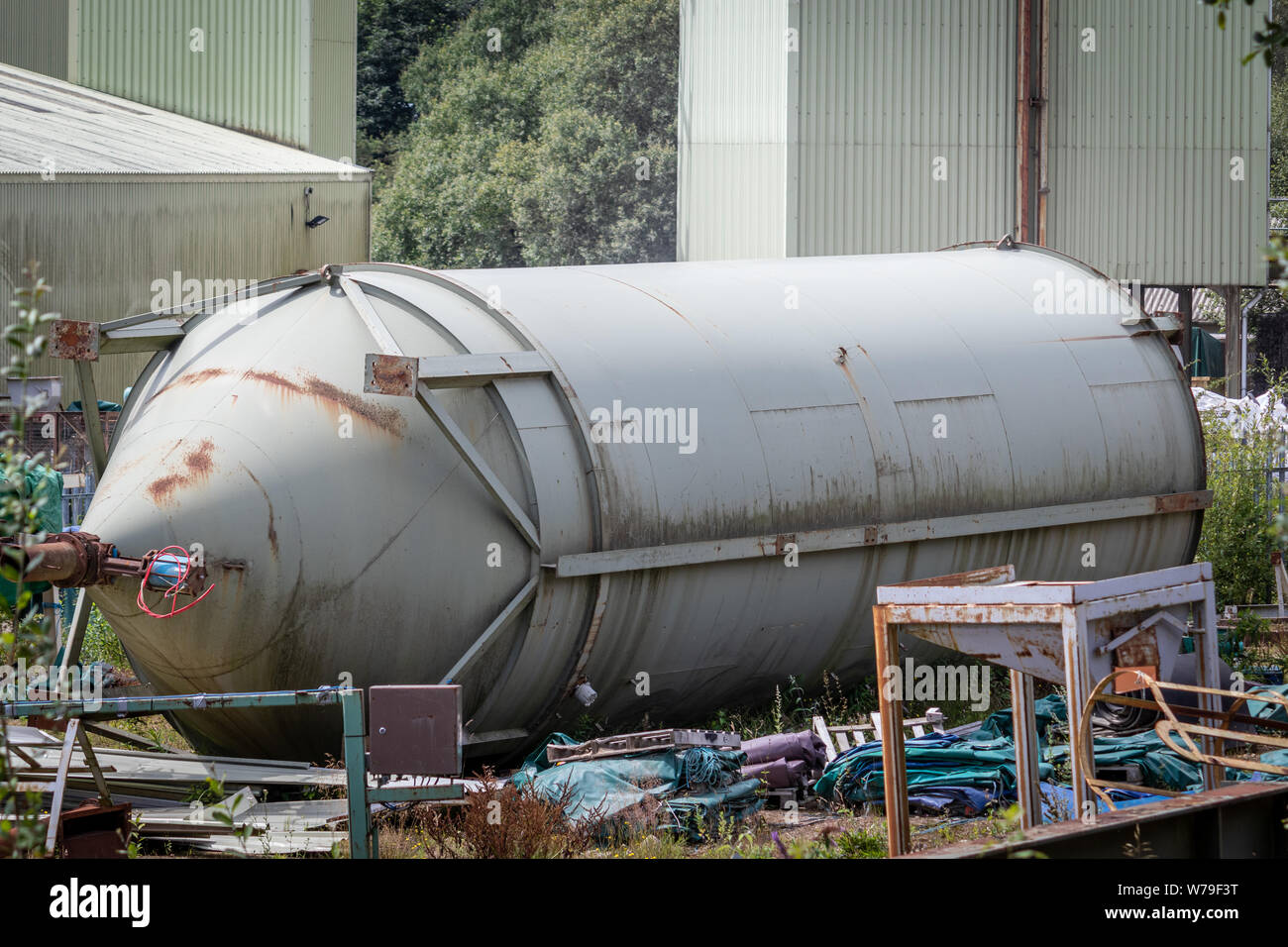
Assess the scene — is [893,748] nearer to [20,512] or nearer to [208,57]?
[20,512]

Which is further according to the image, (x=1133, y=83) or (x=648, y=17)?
(x=648, y=17)

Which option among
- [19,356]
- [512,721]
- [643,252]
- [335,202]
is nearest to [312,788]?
[512,721]

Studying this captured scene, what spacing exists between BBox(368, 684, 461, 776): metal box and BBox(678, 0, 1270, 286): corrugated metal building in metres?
13.3

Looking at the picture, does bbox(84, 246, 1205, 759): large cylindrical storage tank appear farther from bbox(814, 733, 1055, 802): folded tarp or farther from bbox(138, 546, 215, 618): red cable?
bbox(814, 733, 1055, 802): folded tarp

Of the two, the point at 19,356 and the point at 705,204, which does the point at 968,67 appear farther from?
the point at 19,356

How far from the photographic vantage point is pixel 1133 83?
19938 mm

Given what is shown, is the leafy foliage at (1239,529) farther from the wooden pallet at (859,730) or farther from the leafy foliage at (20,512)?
the leafy foliage at (20,512)

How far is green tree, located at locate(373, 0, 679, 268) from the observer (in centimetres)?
3747

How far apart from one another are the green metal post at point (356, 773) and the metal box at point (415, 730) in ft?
0.45

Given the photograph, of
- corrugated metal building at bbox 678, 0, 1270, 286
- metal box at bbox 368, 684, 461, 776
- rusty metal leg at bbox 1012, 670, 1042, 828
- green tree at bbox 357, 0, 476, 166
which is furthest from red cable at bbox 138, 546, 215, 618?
green tree at bbox 357, 0, 476, 166

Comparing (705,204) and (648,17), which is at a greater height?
(648,17)

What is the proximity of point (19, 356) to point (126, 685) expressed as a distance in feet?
19.4

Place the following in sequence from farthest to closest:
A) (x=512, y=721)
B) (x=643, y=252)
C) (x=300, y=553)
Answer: (x=643, y=252), (x=512, y=721), (x=300, y=553)

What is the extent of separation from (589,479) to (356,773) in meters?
2.22
